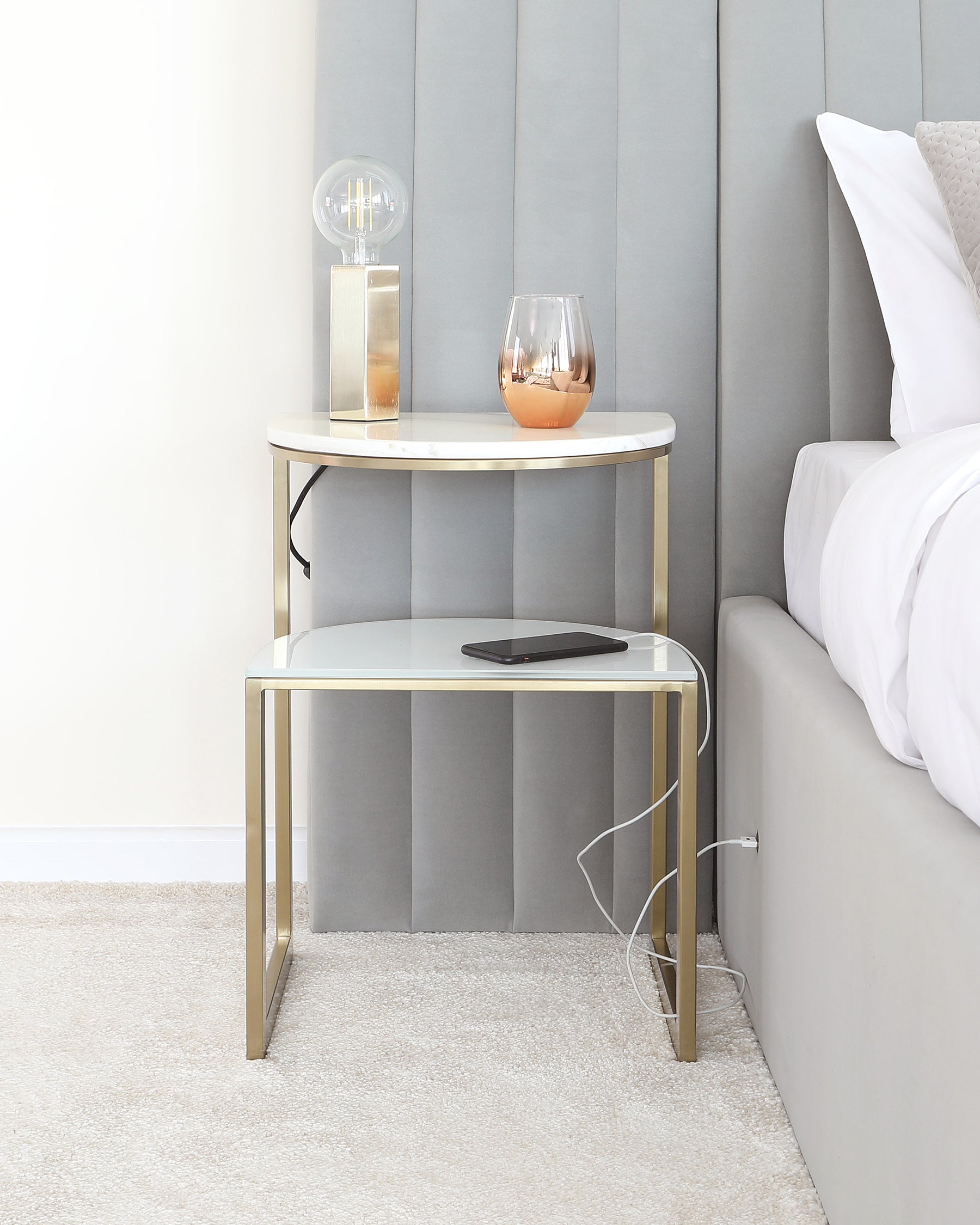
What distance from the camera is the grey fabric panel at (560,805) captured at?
172 centimetres

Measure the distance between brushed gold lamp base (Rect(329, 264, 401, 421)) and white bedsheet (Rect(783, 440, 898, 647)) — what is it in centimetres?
55

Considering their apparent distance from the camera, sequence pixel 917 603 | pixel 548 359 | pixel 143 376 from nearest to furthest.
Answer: pixel 917 603, pixel 548 359, pixel 143 376

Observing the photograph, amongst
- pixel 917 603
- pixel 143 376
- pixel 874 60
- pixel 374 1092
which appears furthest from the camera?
pixel 143 376

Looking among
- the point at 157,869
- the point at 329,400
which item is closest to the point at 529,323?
the point at 329,400

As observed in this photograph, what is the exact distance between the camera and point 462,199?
1.65 meters

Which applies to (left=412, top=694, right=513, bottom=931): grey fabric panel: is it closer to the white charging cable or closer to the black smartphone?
the white charging cable

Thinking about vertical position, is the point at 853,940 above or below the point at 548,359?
below

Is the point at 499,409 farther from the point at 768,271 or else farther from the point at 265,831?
the point at 265,831

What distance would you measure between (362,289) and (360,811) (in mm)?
762

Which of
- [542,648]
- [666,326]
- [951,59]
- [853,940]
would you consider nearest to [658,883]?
[542,648]

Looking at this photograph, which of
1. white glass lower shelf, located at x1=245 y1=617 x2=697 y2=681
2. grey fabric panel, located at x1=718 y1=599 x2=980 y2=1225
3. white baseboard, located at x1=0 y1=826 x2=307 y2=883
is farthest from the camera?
white baseboard, located at x1=0 y1=826 x2=307 y2=883

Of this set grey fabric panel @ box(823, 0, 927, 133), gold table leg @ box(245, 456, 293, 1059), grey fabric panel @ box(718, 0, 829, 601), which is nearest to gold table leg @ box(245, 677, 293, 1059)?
gold table leg @ box(245, 456, 293, 1059)

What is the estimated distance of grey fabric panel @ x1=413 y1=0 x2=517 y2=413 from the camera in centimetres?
162

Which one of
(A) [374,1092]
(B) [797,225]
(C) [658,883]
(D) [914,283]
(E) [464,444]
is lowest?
(A) [374,1092]
